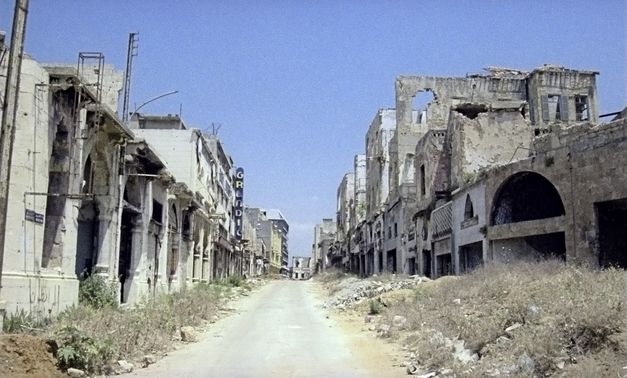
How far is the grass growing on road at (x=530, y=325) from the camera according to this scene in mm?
8383

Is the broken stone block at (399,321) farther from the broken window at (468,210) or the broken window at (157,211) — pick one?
the broken window at (157,211)

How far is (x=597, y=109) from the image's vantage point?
43094 mm

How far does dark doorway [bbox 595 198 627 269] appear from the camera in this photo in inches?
770

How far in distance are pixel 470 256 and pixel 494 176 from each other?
216 inches

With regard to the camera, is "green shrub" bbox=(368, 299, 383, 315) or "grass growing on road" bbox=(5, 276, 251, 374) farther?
"green shrub" bbox=(368, 299, 383, 315)

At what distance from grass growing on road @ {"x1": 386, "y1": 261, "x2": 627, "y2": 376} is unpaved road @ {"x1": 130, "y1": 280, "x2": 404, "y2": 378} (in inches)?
43.5

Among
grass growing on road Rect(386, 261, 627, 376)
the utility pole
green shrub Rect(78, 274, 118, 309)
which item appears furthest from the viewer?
green shrub Rect(78, 274, 118, 309)

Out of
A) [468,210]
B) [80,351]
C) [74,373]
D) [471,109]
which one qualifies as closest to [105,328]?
[80,351]

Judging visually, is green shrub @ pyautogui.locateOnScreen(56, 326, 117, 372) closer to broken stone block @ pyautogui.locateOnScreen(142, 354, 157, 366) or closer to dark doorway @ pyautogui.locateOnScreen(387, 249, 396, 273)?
broken stone block @ pyautogui.locateOnScreen(142, 354, 157, 366)

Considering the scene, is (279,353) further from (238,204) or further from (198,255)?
(238,204)

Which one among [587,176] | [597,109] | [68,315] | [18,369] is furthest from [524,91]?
[18,369]

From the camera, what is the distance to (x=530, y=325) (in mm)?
9883

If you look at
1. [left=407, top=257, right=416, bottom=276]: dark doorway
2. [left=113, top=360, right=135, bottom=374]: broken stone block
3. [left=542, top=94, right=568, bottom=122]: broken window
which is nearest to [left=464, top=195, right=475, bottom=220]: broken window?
[left=407, top=257, right=416, bottom=276]: dark doorway

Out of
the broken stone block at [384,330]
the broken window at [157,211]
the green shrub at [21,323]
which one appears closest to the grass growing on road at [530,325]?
the broken stone block at [384,330]
